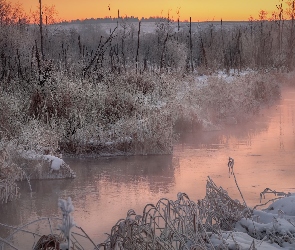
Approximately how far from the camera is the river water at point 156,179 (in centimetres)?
778

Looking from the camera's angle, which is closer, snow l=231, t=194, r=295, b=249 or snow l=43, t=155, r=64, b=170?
snow l=231, t=194, r=295, b=249

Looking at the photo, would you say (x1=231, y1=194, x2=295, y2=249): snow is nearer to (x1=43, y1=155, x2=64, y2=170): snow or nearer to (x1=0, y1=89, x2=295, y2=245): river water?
(x1=0, y1=89, x2=295, y2=245): river water

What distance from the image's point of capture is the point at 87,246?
6270 millimetres

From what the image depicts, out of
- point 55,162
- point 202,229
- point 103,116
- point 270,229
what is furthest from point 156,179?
point 202,229

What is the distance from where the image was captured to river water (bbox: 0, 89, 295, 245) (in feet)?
25.5

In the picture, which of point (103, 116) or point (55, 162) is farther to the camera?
point (103, 116)

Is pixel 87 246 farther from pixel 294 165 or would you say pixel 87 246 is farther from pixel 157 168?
pixel 294 165

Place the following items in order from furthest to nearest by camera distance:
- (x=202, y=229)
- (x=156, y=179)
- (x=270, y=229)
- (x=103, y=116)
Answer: (x=103, y=116)
(x=156, y=179)
(x=270, y=229)
(x=202, y=229)

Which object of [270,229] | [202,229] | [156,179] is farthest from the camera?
[156,179]

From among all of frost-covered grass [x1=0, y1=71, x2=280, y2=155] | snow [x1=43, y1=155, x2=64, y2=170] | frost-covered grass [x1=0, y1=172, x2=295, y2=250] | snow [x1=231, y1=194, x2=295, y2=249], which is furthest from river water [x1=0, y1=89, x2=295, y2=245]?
snow [x1=231, y1=194, x2=295, y2=249]

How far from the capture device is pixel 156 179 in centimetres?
966

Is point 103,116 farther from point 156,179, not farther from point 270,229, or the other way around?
point 270,229

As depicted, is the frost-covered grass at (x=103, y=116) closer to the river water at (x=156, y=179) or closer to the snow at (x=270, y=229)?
the river water at (x=156, y=179)

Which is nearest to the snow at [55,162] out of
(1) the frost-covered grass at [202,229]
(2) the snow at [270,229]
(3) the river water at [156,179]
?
(3) the river water at [156,179]
